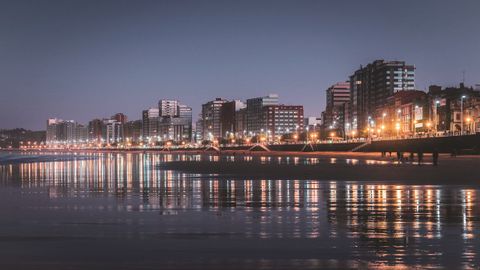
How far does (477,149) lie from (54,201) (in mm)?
76422

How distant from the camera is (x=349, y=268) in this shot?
9891mm

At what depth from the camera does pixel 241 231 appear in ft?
45.8

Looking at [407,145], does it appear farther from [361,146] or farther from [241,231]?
[241,231]

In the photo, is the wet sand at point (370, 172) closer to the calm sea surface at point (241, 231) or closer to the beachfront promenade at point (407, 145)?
the beachfront promenade at point (407, 145)

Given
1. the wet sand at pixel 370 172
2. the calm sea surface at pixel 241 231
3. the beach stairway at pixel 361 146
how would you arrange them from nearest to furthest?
the calm sea surface at pixel 241 231 < the wet sand at pixel 370 172 < the beach stairway at pixel 361 146

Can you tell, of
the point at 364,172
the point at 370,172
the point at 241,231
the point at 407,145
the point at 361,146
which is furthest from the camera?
the point at 361,146

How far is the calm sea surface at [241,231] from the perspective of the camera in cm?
1052

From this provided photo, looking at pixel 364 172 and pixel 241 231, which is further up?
pixel 241 231

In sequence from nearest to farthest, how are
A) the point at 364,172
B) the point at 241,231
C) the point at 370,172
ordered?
the point at 241,231
the point at 370,172
the point at 364,172

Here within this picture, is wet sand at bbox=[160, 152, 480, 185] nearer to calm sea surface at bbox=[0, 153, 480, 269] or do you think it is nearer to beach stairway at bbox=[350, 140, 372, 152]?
calm sea surface at bbox=[0, 153, 480, 269]

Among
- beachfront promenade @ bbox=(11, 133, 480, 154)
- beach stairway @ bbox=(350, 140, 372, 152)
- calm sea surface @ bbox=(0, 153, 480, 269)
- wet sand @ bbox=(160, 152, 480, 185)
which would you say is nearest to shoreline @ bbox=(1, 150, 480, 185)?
wet sand @ bbox=(160, 152, 480, 185)

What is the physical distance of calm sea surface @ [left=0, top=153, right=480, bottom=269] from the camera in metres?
10.5

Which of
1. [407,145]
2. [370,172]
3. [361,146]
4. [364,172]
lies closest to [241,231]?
[370,172]

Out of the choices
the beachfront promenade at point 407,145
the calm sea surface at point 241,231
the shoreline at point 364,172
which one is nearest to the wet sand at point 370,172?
the shoreline at point 364,172
